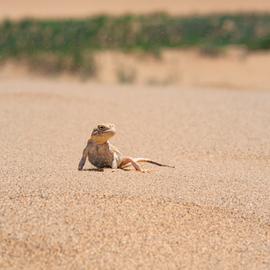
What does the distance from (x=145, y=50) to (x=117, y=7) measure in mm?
22846

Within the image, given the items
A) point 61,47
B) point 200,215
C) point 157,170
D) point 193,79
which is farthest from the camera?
point 61,47

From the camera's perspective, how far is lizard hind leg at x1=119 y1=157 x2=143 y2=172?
8.91m

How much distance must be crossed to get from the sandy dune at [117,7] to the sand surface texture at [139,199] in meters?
35.3

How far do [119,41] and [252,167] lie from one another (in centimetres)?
2226

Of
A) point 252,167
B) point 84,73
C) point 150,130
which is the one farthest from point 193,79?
point 252,167

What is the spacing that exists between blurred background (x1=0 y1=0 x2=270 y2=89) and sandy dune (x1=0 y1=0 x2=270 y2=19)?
9.50 meters

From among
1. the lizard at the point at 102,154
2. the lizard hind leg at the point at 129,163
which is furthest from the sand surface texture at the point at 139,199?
the lizard hind leg at the point at 129,163

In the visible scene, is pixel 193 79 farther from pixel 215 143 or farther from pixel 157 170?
pixel 157 170

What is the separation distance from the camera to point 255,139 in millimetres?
11773

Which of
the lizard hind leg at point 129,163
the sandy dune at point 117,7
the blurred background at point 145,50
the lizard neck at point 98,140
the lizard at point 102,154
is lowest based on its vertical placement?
the sandy dune at point 117,7

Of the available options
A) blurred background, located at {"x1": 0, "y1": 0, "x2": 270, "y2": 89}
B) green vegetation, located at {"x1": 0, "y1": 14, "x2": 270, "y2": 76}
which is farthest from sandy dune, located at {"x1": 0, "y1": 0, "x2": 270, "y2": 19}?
green vegetation, located at {"x1": 0, "y1": 14, "x2": 270, "y2": 76}

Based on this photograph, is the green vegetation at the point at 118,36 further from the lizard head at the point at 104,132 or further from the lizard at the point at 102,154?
the lizard head at the point at 104,132

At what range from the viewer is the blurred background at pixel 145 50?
2470cm

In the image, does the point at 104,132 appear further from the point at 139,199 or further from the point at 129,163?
the point at 139,199
